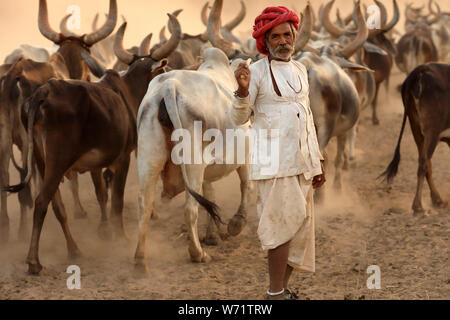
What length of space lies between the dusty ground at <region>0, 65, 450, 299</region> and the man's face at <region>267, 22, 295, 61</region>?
1732mm

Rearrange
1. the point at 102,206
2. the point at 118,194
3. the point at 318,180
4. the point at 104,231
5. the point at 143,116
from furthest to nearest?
the point at 102,206 < the point at 104,231 < the point at 118,194 < the point at 143,116 < the point at 318,180

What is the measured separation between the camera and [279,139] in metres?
4.13

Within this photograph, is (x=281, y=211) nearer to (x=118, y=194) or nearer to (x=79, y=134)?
(x=79, y=134)

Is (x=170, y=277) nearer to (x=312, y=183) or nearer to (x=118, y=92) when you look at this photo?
(x=312, y=183)

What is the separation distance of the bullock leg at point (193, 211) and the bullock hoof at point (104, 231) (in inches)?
46.3

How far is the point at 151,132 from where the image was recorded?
5.30 m

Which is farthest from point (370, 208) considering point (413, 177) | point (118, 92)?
point (118, 92)

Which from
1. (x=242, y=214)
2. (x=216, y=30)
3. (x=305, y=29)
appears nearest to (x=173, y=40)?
(x=216, y=30)

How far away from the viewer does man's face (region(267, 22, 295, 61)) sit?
162 inches

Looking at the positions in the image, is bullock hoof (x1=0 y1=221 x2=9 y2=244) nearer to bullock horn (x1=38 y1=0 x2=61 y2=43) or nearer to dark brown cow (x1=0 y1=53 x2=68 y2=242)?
dark brown cow (x1=0 y1=53 x2=68 y2=242)

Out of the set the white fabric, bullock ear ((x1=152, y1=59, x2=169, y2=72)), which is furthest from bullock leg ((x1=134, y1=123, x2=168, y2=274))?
bullock ear ((x1=152, y1=59, x2=169, y2=72))

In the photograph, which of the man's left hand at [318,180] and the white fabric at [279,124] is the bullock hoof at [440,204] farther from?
the white fabric at [279,124]

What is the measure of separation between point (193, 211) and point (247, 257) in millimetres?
747

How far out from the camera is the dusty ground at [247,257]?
498 cm
